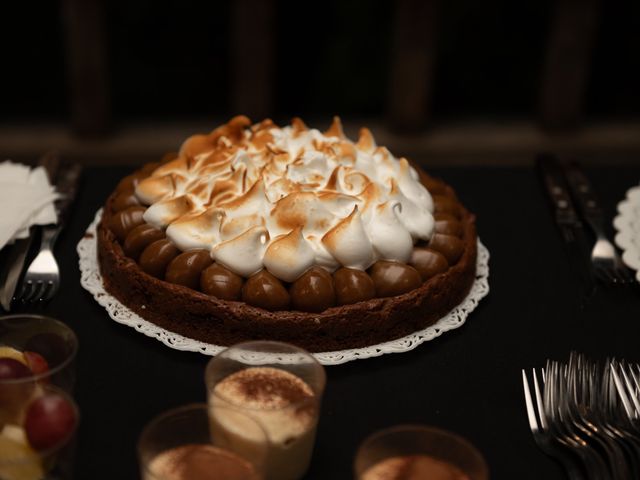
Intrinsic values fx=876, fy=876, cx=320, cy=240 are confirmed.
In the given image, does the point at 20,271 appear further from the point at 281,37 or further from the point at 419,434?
the point at 281,37

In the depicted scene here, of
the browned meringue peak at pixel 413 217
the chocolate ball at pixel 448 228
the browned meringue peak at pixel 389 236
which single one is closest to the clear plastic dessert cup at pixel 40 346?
the browned meringue peak at pixel 389 236

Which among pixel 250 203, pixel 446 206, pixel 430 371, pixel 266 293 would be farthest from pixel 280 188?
pixel 430 371

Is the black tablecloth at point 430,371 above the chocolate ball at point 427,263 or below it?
below

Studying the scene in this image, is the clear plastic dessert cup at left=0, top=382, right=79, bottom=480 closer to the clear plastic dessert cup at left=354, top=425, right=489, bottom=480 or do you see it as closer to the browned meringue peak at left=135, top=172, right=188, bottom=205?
the clear plastic dessert cup at left=354, top=425, right=489, bottom=480

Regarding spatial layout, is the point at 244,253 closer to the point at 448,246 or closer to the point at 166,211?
the point at 166,211

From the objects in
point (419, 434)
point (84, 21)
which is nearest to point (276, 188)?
point (419, 434)

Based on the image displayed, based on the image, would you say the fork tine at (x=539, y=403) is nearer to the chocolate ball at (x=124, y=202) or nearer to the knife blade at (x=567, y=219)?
the knife blade at (x=567, y=219)
